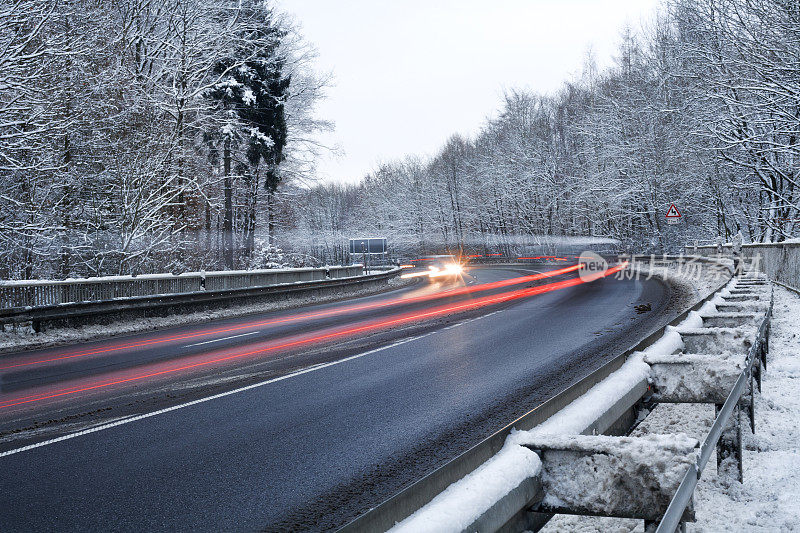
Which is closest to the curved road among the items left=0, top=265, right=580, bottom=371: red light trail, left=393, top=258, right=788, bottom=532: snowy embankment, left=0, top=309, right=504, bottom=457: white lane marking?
left=0, top=309, right=504, bottom=457: white lane marking

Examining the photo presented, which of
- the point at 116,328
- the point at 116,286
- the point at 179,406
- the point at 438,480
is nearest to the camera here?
the point at 438,480

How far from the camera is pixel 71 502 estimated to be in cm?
455

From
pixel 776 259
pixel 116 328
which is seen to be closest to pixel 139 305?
pixel 116 328

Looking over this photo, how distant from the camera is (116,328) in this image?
16953 mm

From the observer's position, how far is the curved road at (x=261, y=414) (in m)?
4.50

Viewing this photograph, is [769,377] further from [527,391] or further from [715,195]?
[715,195]

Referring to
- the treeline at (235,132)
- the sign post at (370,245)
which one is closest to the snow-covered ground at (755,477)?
the treeline at (235,132)

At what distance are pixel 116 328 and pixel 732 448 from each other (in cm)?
1630

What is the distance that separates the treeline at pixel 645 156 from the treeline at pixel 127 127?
17.5 m

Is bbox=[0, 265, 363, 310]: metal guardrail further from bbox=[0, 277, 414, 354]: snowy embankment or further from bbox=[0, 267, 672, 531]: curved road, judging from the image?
bbox=[0, 267, 672, 531]: curved road

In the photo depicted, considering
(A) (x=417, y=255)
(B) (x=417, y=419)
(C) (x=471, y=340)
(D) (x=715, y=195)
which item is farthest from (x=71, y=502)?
(A) (x=417, y=255)

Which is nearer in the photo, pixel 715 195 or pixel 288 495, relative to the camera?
pixel 288 495

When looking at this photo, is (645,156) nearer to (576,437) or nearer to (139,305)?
(139,305)

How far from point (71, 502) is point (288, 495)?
61.3 inches
